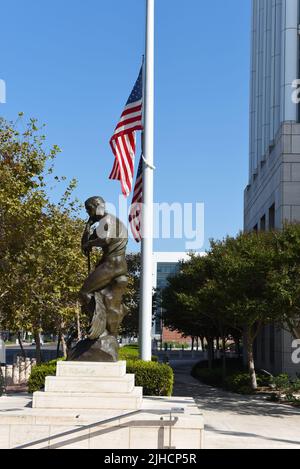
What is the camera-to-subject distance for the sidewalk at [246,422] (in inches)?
482

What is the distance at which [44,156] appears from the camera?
19.6 m

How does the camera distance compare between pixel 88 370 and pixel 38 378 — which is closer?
pixel 88 370

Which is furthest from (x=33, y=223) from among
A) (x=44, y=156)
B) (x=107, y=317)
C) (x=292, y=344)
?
(x=292, y=344)

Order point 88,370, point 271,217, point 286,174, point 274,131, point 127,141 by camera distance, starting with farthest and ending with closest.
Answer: point 271,217
point 274,131
point 286,174
point 127,141
point 88,370

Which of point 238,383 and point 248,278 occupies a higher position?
point 248,278

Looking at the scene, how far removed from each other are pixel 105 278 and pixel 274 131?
25345mm

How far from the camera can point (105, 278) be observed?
12008 mm

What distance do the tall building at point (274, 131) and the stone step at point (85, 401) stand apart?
61.0 ft

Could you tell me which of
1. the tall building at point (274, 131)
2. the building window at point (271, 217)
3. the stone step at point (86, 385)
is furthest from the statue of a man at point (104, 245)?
the building window at point (271, 217)

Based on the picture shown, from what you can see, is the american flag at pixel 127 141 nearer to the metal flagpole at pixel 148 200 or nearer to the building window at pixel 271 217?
the metal flagpole at pixel 148 200

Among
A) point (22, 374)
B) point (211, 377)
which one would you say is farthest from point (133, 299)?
point (22, 374)

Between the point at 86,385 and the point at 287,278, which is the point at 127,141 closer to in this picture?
the point at 287,278
